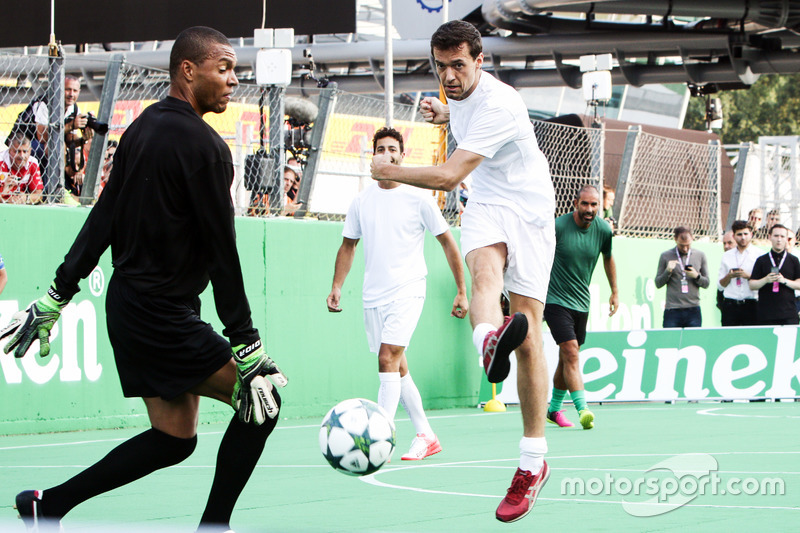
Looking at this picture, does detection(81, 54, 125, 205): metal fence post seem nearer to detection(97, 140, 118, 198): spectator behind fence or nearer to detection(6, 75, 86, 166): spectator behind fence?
detection(97, 140, 118, 198): spectator behind fence

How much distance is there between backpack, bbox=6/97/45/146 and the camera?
1017cm

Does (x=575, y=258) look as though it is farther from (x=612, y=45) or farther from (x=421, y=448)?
(x=612, y=45)

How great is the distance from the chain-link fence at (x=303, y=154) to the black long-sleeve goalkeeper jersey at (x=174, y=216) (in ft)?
17.8

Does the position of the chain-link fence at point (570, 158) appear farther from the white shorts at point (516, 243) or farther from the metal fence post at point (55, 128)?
the white shorts at point (516, 243)

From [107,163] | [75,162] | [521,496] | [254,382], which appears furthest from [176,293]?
[107,163]

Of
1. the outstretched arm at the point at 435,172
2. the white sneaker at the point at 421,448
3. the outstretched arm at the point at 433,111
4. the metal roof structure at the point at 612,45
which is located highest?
the metal roof structure at the point at 612,45

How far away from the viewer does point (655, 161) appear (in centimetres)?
1697

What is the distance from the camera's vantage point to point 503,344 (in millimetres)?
5406

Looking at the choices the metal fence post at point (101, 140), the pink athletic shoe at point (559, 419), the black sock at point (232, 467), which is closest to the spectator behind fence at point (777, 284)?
the pink athletic shoe at point (559, 419)

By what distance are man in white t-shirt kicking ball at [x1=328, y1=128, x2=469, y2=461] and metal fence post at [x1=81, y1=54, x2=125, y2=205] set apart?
9.63 ft

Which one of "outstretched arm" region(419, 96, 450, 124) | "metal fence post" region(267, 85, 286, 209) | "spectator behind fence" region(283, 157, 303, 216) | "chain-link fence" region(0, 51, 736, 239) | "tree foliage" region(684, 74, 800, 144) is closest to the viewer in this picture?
"outstretched arm" region(419, 96, 450, 124)

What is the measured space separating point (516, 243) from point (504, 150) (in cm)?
47

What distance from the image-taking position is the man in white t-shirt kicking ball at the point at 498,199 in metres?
5.81

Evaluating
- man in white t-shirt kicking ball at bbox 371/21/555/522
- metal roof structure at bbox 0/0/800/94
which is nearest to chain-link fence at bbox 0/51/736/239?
man in white t-shirt kicking ball at bbox 371/21/555/522
